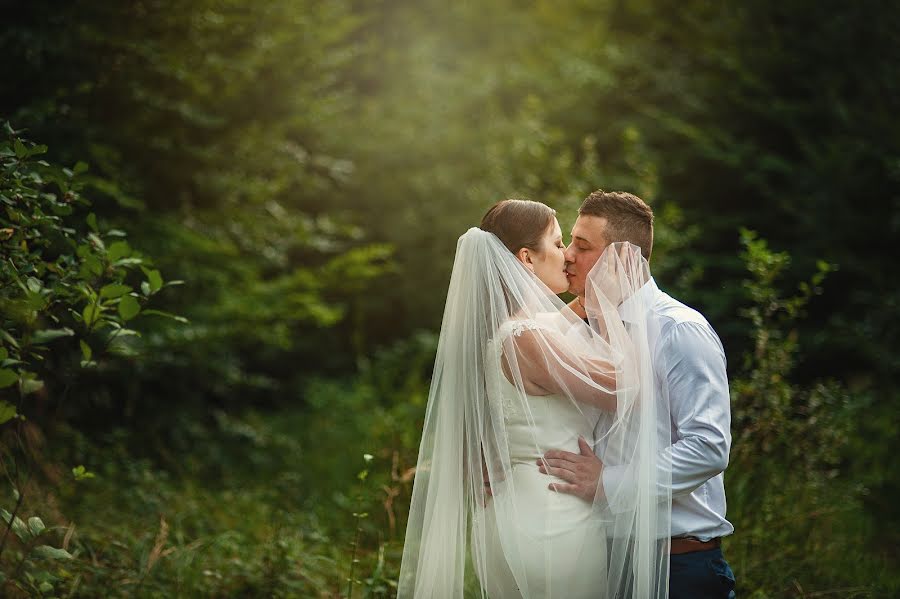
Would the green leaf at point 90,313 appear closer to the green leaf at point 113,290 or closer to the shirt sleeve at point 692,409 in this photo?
the green leaf at point 113,290

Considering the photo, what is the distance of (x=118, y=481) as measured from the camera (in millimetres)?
6273

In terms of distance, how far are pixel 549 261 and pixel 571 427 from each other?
0.71 meters

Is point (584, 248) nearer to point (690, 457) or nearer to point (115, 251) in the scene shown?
point (690, 457)

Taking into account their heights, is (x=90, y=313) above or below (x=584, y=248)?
below

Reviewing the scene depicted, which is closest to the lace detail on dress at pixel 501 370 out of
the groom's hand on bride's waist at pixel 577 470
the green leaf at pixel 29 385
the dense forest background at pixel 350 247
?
the groom's hand on bride's waist at pixel 577 470

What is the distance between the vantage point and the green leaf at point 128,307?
2.89 meters

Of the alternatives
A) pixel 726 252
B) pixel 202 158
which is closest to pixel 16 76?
pixel 202 158

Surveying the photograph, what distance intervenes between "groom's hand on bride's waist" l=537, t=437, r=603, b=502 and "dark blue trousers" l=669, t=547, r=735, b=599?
37 centimetres

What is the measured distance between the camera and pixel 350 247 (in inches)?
397

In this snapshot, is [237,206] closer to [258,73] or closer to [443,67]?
[258,73]

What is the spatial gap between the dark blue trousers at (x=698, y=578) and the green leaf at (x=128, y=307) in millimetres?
2216

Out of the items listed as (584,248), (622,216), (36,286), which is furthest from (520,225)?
(36,286)

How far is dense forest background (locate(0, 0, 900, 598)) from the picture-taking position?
402 centimetres

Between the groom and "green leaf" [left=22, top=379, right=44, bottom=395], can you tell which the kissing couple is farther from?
"green leaf" [left=22, top=379, right=44, bottom=395]
